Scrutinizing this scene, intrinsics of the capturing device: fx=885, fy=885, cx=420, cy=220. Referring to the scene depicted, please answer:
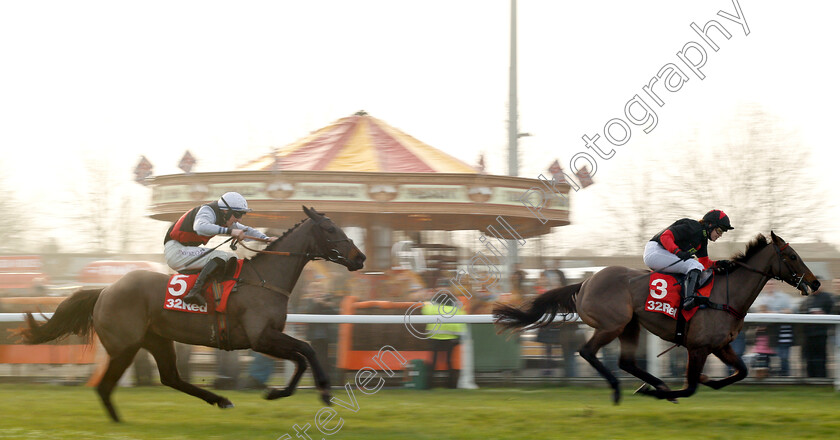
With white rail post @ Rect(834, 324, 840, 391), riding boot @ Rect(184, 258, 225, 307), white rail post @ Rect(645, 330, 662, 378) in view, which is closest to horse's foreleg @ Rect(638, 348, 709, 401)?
white rail post @ Rect(645, 330, 662, 378)

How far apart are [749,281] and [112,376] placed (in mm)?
5232

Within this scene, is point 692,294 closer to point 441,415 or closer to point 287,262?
point 441,415

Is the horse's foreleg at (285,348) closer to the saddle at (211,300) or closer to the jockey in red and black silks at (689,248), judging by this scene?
the saddle at (211,300)

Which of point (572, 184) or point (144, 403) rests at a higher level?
point (572, 184)

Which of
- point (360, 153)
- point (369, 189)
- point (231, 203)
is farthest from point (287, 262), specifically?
point (360, 153)

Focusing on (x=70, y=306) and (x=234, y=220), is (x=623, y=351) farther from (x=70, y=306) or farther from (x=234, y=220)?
(x=70, y=306)

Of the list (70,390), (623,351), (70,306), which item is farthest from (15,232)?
(623,351)

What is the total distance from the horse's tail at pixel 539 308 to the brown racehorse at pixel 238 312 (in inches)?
68.2

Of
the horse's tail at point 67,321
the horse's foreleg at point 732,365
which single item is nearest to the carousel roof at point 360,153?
the horse's tail at point 67,321

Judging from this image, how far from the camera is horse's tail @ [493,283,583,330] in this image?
8062 mm

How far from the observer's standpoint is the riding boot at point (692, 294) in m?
7.33

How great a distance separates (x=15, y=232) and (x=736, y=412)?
2539cm

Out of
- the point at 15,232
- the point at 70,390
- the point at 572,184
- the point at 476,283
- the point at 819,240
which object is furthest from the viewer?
the point at 15,232

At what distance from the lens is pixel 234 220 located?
7215 millimetres
